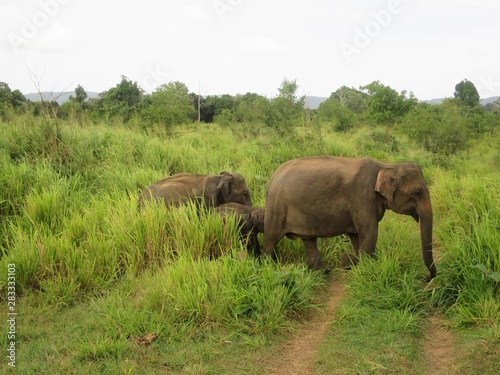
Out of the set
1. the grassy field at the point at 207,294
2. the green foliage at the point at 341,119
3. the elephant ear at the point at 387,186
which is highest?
the green foliage at the point at 341,119

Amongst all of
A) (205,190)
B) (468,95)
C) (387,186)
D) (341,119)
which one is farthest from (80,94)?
(468,95)

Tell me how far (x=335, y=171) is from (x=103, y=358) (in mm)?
2809

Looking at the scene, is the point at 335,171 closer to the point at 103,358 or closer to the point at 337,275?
the point at 337,275

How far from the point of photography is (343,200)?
5055 millimetres

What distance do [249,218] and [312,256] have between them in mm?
845

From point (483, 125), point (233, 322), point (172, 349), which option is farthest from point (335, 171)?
point (483, 125)

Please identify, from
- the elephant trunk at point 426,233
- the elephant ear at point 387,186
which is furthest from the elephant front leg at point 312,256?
the elephant trunk at point 426,233

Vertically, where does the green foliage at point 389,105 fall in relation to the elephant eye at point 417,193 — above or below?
above

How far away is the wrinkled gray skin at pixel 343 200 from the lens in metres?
4.89

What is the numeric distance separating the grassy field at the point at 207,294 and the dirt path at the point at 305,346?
0.05 m

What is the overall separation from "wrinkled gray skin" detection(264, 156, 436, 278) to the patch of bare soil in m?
0.73

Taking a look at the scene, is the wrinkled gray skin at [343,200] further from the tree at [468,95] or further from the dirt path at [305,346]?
the tree at [468,95]

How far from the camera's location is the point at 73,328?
420 centimetres

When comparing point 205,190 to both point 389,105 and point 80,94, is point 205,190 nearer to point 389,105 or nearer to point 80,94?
point 389,105
